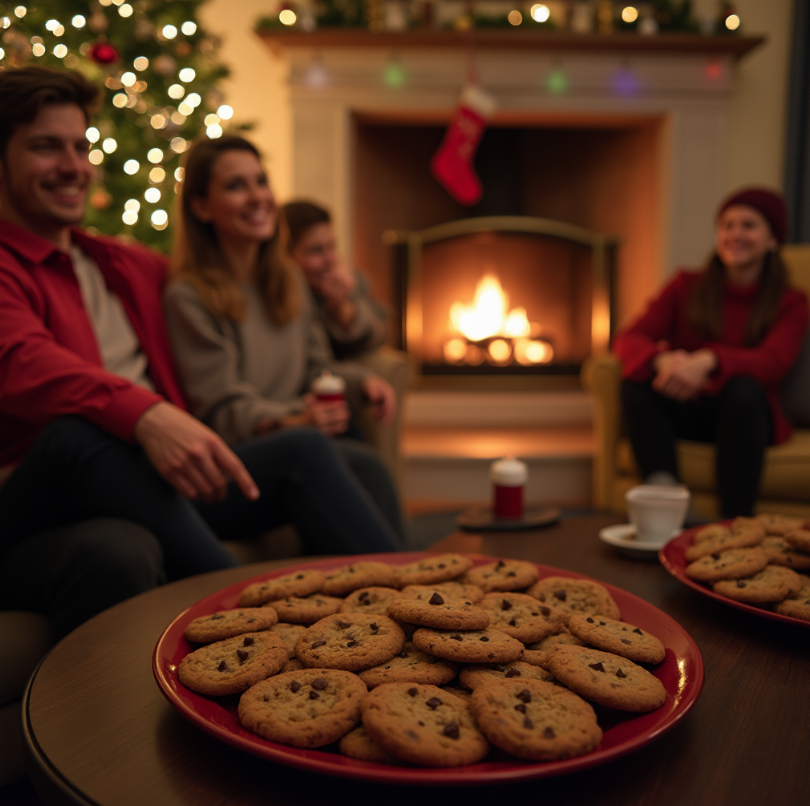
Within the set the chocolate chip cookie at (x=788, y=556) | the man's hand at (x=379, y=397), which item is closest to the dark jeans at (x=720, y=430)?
the man's hand at (x=379, y=397)

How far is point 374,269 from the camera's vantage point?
399cm

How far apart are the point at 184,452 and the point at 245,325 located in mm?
815

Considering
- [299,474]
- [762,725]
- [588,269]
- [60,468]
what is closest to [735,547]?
[762,725]

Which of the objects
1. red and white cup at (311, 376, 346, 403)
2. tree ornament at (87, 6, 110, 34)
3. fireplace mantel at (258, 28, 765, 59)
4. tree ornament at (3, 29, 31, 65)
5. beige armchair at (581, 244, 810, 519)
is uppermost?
fireplace mantel at (258, 28, 765, 59)

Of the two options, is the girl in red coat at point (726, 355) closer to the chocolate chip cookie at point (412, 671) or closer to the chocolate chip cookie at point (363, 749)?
Answer: the chocolate chip cookie at point (412, 671)

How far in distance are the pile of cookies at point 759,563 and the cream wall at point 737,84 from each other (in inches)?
122

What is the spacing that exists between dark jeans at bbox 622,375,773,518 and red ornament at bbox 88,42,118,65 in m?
1.99

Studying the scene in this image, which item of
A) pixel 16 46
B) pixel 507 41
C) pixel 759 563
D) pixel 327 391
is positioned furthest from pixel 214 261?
pixel 507 41

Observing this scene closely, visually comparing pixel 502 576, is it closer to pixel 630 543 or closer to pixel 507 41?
pixel 630 543

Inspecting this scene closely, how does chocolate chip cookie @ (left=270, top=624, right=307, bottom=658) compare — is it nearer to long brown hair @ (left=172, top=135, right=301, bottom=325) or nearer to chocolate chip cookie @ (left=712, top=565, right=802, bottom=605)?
chocolate chip cookie @ (left=712, top=565, right=802, bottom=605)

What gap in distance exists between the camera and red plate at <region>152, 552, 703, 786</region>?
1.56 feet

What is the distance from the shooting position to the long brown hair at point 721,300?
2.39 meters

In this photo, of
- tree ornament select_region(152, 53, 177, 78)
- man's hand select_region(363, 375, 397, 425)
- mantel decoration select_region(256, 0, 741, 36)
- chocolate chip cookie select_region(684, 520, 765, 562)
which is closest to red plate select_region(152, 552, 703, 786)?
chocolate chip cookie select_region(684, 520, 765, 562)

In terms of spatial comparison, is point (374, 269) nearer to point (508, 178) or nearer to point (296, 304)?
point (508, 178)
